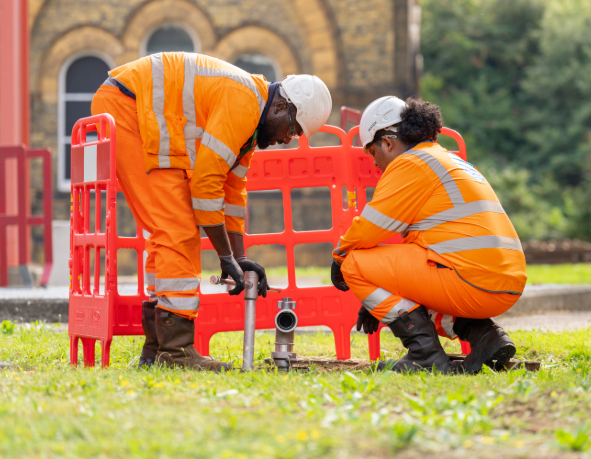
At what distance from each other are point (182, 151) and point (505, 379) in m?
2.02

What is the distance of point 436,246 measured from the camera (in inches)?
155

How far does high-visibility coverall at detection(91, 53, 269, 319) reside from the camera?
3.87m

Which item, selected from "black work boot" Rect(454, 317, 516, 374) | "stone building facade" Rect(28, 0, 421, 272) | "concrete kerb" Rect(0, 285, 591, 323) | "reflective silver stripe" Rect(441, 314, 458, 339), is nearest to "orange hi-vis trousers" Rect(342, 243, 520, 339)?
"black work boot" Rect(454, 317, 516, 374)

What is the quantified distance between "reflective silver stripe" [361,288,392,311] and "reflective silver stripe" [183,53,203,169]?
3.97 ft

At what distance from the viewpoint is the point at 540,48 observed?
3155 centimetres

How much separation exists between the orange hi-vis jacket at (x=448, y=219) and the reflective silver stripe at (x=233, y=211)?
795mm

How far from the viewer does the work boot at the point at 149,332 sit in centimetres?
420

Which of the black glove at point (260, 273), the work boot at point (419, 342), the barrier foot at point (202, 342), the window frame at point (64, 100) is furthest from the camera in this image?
the window frame at point (64, 100)

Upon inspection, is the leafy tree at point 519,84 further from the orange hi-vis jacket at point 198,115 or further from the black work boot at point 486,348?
the orange hi-vis jacket at point 198,115

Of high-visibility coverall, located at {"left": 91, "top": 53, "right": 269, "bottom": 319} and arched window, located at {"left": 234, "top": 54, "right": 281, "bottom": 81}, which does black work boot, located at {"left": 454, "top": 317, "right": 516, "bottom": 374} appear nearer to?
high-visibility coverall, located at {"left": 91, "top": 53, "right": 269, "bottom": 319}

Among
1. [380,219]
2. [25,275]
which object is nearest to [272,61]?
[25,275]

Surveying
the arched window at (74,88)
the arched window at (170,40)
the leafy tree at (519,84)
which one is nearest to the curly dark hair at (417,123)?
the arched window at (170,40)

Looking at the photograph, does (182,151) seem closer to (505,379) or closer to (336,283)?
(336,283)

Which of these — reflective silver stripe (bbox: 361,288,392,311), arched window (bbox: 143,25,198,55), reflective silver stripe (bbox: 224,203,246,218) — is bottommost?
reflective silver stripe (bbox: 361,288,392,311)
